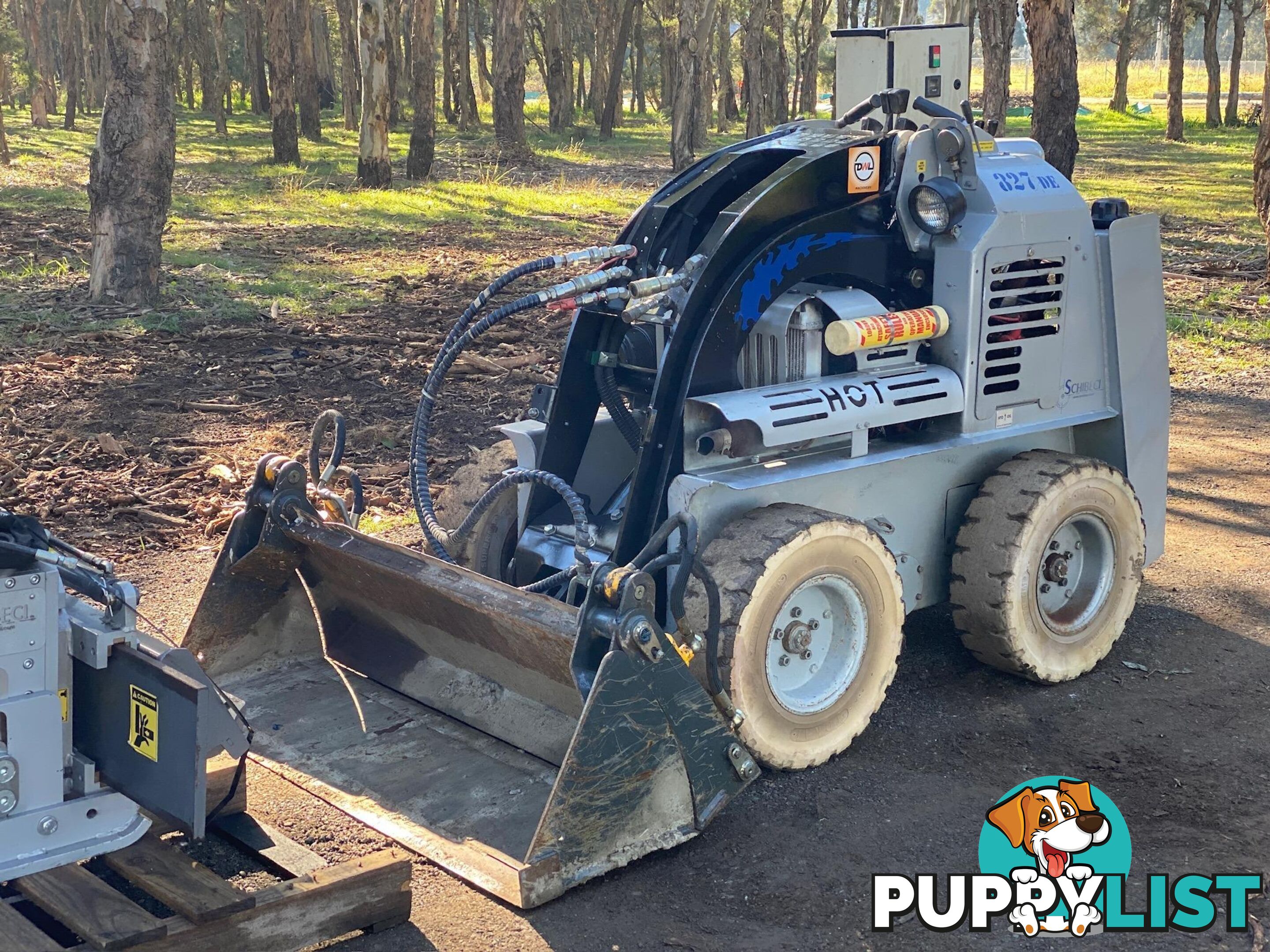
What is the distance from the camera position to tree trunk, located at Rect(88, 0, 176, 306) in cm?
1230

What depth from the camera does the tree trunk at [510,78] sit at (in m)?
27.7

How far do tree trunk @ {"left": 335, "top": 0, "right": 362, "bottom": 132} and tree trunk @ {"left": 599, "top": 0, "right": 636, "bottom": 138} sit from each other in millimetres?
6937

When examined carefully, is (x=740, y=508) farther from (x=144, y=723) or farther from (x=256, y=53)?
(x=256, y=53)

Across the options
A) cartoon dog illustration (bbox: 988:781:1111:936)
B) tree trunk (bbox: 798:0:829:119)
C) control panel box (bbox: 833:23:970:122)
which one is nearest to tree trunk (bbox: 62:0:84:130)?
tree trunk (bbox: 798:0:829:119)

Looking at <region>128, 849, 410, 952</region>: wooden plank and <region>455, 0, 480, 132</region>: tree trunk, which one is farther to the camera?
<region>455, 0, 480, 132</region>: tree trunk

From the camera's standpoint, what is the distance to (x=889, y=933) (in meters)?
3.92

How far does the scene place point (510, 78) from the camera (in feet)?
92.6

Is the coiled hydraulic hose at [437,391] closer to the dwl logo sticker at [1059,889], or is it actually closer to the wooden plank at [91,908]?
the dwl logo sticker at [1059,889]

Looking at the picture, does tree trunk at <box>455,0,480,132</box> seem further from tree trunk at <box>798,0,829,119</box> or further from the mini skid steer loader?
the mini skid steer loader

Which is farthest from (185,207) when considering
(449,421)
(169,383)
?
(449,421)

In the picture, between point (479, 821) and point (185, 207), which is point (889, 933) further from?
point (185, 207)

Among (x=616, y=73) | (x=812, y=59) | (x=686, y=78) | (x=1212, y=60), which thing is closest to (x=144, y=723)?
(x=686, y=78)

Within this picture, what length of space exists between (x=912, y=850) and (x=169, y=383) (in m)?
7.58

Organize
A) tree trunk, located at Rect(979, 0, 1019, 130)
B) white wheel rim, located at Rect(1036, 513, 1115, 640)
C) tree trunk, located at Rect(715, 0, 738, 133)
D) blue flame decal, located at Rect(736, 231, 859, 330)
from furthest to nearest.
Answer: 1. tree trunk, located at Rect(715, 0, 738, 133)
2. tree trunk, located at Rect(979, 0, 1019, 130)
3. white wheel rim, located at Rect(1036, 513, 1115, 640)
4. blue flame decal, located at Rect(736, 231, 859, 330)
